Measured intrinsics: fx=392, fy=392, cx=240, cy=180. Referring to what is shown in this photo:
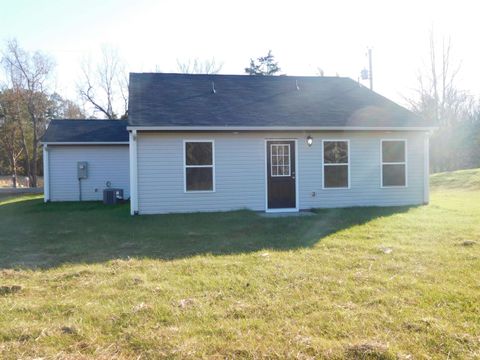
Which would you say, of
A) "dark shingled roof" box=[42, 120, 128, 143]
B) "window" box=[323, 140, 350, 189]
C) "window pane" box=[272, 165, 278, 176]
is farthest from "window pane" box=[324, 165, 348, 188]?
"dark shingled roof" box=[42, 120, 128, 143]

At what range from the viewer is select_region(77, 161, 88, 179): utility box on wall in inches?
605

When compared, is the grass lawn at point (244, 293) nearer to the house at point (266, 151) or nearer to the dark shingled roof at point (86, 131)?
the house at point (266, 151)

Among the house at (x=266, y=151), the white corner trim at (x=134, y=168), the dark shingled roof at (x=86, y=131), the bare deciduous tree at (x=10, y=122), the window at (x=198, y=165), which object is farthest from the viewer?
the bare deciduous tree at (x=10, y=122)

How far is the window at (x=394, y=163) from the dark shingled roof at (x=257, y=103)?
637 millimetres

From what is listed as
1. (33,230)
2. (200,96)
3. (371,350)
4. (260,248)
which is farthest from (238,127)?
(371,350)

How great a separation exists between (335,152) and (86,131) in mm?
10833

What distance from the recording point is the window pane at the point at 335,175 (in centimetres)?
1112

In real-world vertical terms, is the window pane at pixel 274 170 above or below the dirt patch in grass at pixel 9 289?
above

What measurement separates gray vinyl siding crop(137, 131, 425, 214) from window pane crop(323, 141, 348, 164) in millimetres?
174

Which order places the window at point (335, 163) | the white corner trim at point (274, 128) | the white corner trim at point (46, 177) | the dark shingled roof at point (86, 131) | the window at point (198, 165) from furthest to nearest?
the dark shingled roof at point (86, 131), the white corner trim at point (46, 177), the window at point (335, 163), the window at point (198, 165), the white corner trim at point (274, 128)

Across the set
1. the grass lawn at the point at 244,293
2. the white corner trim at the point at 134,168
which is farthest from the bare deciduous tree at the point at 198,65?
the grass lawn at the point at 244,293

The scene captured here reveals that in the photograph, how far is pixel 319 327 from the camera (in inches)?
129

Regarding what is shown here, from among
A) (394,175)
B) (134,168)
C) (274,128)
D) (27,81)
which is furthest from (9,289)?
(27,81)

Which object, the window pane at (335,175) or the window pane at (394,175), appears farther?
the window pane at (394,175)
